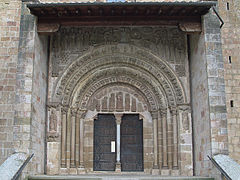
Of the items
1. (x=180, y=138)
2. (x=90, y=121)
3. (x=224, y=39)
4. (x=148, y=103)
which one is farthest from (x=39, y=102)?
(x=224, y=39)

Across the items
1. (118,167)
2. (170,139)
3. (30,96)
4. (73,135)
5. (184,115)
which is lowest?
(118,167)

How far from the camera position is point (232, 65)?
37.2ft

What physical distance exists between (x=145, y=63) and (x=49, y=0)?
11.9 ft

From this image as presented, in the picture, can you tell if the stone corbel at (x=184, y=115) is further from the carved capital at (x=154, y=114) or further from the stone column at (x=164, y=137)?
the carved capital at (x=154, y=114)

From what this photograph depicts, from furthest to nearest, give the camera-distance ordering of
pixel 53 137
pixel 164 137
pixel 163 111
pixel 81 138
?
pixel 81 138 < pixel 163 111 < pixel 164 137 < pixel 53 137

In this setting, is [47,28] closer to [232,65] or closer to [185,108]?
[185,108]

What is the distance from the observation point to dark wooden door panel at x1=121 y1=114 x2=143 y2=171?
10398mm

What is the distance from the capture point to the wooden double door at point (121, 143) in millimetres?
10414

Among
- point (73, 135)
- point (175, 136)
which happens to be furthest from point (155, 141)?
point (73, 135)

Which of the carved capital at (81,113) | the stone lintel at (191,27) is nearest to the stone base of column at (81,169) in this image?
the carved capital at (81,113)

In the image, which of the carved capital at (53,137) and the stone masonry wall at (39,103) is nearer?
the stone masonry wall at (39,103)

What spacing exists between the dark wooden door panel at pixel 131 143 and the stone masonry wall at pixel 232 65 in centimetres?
283

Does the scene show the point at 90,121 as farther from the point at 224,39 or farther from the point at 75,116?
the point at 224,39

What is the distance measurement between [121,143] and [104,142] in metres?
0.52
